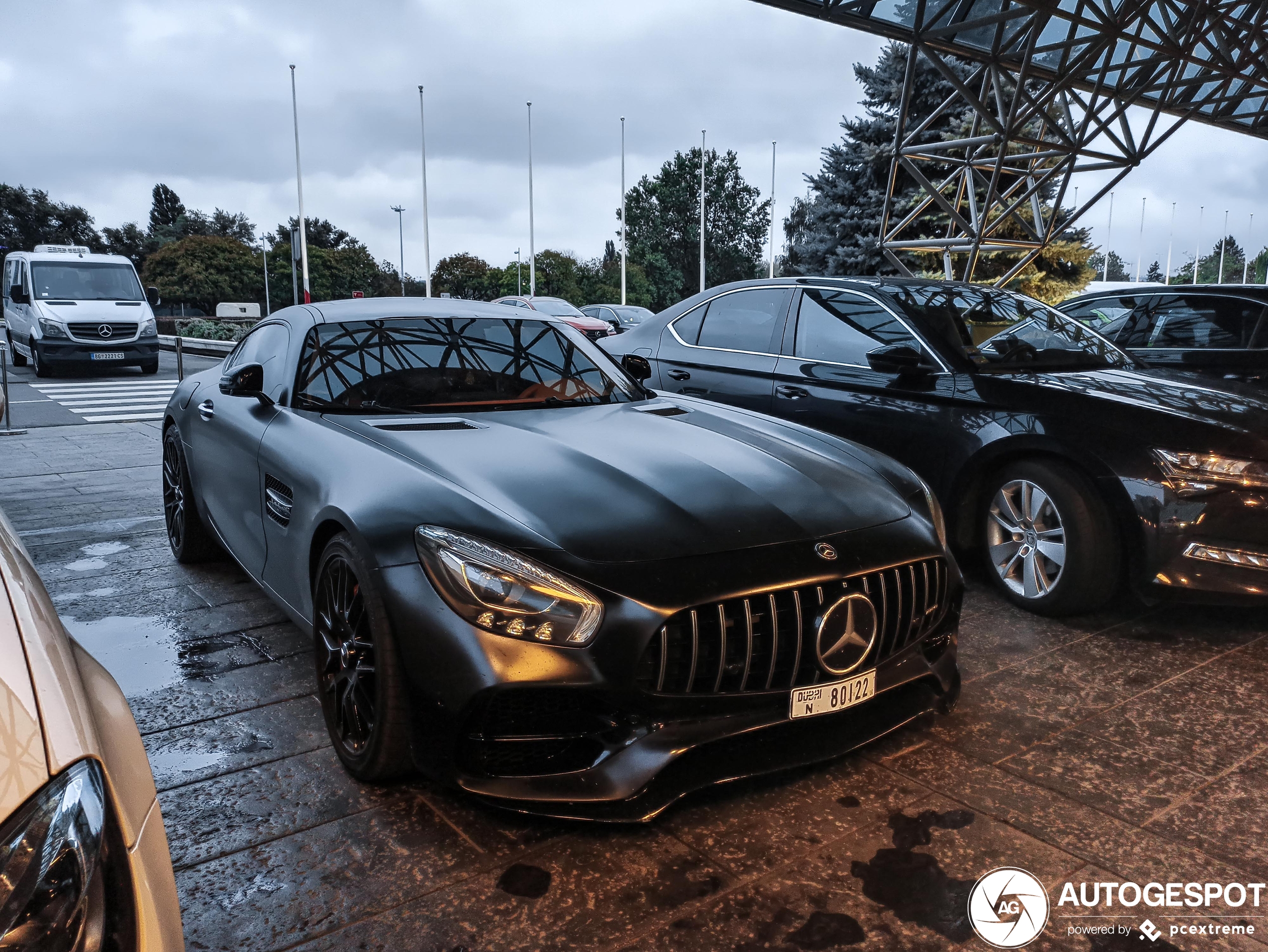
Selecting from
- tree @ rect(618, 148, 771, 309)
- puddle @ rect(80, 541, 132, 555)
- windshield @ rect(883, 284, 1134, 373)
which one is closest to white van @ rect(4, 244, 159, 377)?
puddle @ rect(80, 541, 132, 555)

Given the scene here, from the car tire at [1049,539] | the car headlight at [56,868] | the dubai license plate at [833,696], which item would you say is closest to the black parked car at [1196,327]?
the car tire at [1049,539]

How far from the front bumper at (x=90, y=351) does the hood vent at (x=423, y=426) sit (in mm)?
16735

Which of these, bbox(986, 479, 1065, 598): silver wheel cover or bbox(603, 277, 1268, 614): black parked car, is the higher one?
bbox(603, 277, 1268, 614): black parked car

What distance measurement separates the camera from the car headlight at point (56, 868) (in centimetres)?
92

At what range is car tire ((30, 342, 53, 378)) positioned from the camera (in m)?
17.6

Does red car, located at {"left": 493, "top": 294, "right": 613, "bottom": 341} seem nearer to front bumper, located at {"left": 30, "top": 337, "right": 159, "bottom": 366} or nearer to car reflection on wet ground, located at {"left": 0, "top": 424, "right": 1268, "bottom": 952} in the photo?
front bumper, located at {"left": 30, "top": 337, "right": 159, "bottom": 366}

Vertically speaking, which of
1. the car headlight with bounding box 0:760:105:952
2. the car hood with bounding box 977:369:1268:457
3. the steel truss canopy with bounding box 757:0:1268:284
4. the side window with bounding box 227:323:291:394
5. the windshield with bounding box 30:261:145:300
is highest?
the steel truss canopy with bounding box 757:0:1268:284

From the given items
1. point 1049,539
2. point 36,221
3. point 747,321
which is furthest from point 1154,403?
point 36,221

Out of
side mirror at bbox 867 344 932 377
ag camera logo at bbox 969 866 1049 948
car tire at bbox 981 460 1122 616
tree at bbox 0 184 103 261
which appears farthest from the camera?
tree at bbox 0 184 103 261

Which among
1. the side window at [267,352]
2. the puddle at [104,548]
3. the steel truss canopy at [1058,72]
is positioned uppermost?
the steel truss canopy at [1058,72]

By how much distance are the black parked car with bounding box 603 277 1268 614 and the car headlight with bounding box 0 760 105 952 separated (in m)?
3.55

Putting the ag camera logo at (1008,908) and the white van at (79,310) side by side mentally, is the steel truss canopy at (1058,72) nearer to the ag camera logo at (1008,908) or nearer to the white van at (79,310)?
the ag camera logo at (1008,908)

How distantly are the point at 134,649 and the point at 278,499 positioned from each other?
1072mm

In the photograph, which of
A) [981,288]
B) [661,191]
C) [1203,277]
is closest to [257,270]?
[661,191]
